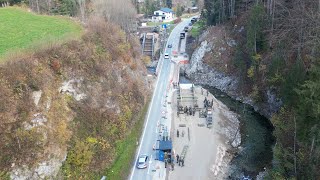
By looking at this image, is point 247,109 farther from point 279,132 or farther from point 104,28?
point 104,28

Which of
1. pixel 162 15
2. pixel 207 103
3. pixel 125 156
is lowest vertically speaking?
pixel 125 156

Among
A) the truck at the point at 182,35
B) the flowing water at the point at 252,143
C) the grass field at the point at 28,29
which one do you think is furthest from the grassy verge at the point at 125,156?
the truck at the point at 182,35

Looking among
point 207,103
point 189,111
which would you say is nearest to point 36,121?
point 189,111

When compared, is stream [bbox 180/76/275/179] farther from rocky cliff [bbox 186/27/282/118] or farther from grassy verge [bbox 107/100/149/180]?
grassy verge [bbox 107/100/149/180]

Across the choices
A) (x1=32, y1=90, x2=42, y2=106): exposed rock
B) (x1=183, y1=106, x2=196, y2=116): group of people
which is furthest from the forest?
(x1=32, y1=90, x2=42, y2=106): exposed rock

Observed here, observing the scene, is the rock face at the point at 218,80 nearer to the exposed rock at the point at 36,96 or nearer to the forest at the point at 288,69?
the forest at the point at 288,69

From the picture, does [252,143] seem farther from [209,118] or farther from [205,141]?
[209,118]
